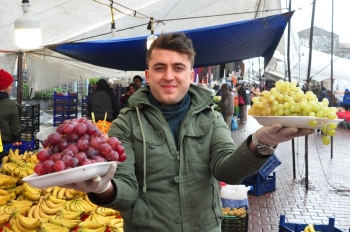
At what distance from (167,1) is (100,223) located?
16.3ft

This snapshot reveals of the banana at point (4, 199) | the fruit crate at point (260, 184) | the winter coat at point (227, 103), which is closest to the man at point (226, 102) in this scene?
the winter coat at point (227, 103)

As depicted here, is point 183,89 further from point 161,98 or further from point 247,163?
point 247,163

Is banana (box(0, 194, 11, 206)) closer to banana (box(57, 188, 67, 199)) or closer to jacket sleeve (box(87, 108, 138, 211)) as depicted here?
banana (box(57, 188, 67, 199))

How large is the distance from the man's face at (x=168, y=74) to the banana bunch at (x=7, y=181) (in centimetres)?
404

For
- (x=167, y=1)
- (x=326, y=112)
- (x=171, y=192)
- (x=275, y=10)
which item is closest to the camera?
(x=326, y=112)

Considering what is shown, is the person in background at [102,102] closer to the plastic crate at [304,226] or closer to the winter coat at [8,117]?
the winter coat at [8,117]

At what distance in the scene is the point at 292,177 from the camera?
9.68 meters

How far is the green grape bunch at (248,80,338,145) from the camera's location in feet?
6.34

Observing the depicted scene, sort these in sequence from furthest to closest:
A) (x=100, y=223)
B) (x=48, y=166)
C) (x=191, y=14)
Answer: (x=191, y=14), (x=100, y=223), (x=48, y=166)

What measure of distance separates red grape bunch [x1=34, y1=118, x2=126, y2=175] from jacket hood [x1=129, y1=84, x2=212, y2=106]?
0.47 m

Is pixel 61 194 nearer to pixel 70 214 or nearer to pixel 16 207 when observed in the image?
pixel 16 207

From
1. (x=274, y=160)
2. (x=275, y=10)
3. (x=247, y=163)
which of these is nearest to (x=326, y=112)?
(x=247, y=163)

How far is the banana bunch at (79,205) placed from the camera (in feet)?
15.9

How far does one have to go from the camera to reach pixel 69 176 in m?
1.57
